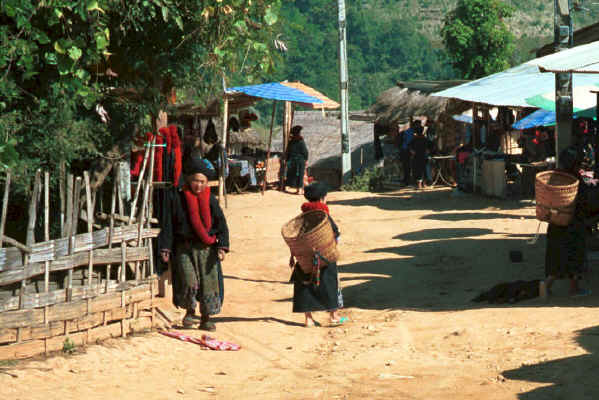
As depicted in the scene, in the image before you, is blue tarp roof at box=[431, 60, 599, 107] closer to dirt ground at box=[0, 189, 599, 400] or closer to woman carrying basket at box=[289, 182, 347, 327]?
dirt ground at box=[0, 189, 599, 400]

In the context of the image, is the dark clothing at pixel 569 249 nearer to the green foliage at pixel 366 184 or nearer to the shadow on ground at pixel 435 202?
the shadow on ground at pixel 435 202

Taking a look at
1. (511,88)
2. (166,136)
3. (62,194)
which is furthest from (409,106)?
(62,194)

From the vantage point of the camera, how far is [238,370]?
6.80 meters

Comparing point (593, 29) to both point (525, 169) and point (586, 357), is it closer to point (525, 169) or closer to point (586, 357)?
point (525, 169)

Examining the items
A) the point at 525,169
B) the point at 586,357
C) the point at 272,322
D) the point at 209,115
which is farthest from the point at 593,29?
the point at 586,357

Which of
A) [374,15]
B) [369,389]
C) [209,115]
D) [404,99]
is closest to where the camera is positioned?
[369,389]

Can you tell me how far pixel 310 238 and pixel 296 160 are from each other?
13175 millimetres

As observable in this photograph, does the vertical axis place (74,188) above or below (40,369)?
above

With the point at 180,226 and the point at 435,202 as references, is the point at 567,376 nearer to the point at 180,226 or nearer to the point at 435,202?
the point at 180,226

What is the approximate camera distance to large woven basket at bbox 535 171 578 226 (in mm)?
8172

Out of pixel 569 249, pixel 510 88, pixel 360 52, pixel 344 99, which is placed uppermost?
pixel 360 52

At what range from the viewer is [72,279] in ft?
24.2

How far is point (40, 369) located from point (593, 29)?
15047 mm

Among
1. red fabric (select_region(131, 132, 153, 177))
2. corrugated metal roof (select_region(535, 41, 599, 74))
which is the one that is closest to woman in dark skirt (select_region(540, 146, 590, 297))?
corrugated metal roof (select_region(535, 41, 599, 74))
